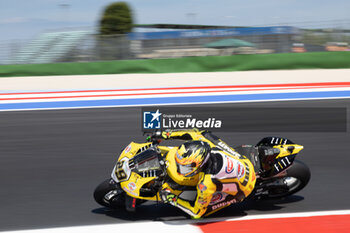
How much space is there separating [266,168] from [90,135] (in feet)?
15.3

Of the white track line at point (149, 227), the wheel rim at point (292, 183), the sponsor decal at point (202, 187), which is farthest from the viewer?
the wheel rim at point (292, 183)

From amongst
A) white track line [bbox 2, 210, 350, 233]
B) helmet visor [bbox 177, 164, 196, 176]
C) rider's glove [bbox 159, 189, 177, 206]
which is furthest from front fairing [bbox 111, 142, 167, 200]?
white track line [bbox 2, 210, 350, 233]

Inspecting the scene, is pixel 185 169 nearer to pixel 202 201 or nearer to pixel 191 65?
pixel 202 201

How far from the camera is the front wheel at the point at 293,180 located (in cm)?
496

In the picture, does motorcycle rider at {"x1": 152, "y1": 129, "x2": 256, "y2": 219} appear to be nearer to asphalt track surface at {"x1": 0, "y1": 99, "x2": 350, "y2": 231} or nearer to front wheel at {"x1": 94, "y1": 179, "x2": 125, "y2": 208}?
asphalt track surface at {"x1": 0, "y1": 99, "x2": 350, "y2": 231}

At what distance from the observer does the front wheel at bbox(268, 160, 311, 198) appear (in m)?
4.96

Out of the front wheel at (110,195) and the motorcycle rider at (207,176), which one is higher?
the motorcycle rider at (207,176)

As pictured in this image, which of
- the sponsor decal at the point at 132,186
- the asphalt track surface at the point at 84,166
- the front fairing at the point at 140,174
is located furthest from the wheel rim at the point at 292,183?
the sponsor decal at the point at 132,186

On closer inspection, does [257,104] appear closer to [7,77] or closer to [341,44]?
[341,44]

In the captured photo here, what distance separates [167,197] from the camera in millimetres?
4324

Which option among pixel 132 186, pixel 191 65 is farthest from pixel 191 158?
pixel 191 65

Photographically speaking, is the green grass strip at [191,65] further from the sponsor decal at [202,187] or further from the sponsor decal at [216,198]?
the sponsor decal at [202,187]

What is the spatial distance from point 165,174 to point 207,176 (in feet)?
1.45

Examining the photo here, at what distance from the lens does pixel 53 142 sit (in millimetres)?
8234
